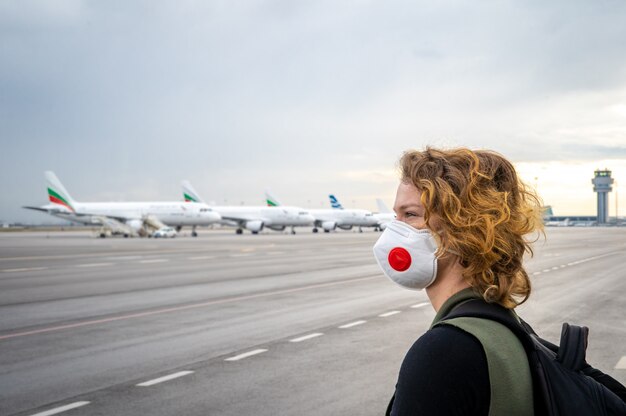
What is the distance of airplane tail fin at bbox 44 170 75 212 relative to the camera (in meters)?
76.2

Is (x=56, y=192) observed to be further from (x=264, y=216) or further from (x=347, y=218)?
(x=347, y=218)

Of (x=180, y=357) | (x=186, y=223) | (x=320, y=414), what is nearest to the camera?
(x=320, y=414)

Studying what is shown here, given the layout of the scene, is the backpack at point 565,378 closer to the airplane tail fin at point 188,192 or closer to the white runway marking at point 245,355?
the white runway marking at point 245,355

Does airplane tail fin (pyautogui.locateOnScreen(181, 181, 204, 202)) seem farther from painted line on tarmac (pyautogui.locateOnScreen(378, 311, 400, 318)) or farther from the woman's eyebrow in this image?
the woman's eyebrow

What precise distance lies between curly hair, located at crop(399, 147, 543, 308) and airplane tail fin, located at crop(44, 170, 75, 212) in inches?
3122

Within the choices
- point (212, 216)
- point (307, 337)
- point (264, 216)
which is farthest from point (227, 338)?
point (264, 216)

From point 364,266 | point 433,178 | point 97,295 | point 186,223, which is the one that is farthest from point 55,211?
point 433,178

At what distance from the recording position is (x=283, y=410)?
6.21 metres

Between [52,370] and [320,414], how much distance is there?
393 centimetres

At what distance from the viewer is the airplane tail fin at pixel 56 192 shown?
76250 millimetres

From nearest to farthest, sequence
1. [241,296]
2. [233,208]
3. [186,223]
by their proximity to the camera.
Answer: [241,296] < [186,223] < [233,208]

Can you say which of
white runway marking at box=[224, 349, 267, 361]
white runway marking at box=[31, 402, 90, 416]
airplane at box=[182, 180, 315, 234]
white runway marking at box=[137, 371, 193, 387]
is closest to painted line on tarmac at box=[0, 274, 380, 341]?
white runway marking at box=[224, 349, 267, 361]

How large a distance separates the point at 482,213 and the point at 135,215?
73.4 meters

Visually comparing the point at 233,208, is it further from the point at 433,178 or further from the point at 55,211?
the point at 433,178
